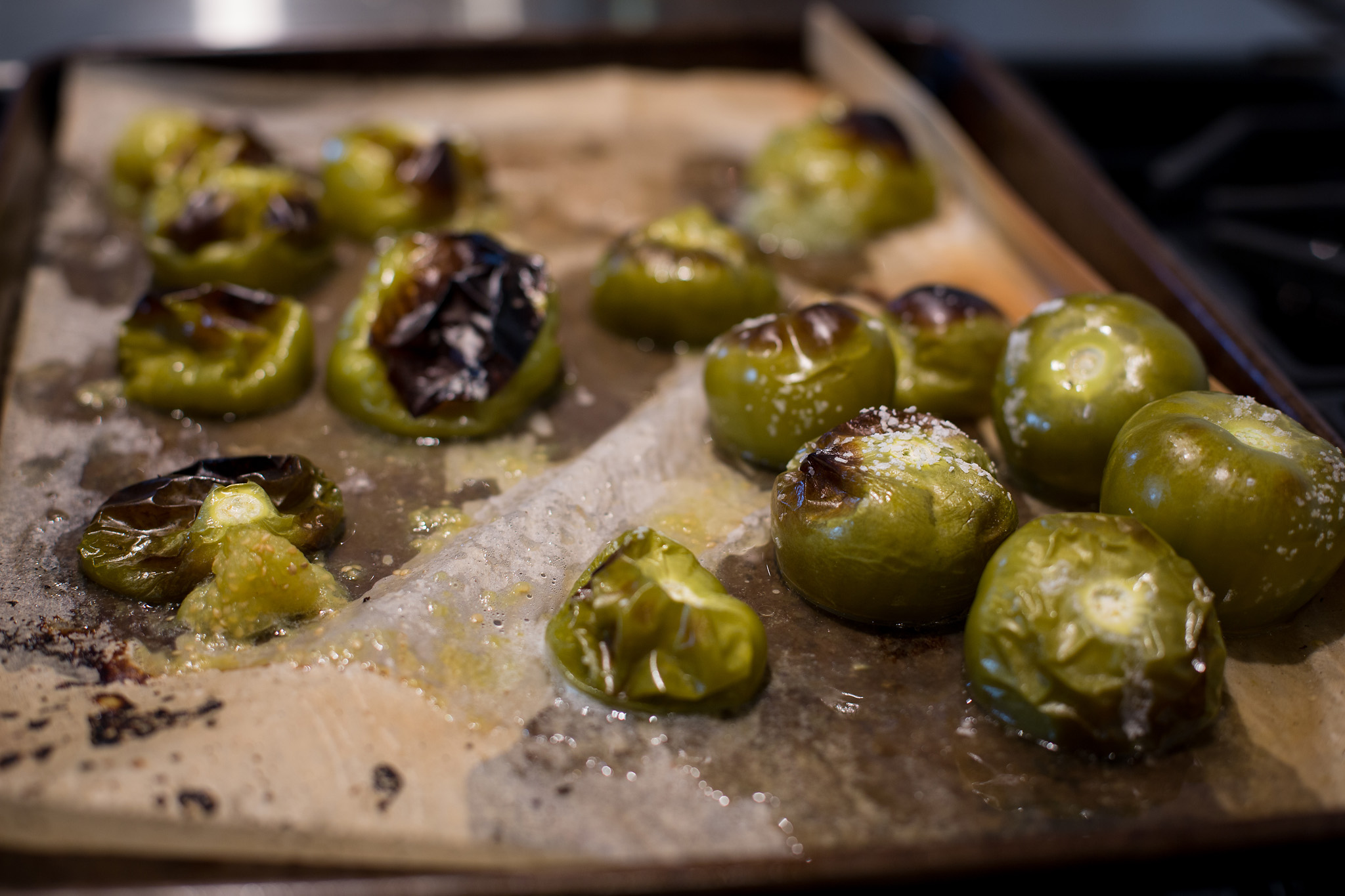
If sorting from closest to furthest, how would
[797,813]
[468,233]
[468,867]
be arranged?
1. [468,867]
2. [797,813]
3. [468,233]

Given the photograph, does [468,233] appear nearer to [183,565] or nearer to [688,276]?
[688,276]

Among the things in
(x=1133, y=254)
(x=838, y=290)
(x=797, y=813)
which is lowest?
(x=797, y=813)

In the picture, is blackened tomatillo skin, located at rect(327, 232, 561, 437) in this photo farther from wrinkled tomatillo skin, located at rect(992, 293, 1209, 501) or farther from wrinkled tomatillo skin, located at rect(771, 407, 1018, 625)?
wrinkled tomatillo skin, located at rect(992, 293, 1209, 501)

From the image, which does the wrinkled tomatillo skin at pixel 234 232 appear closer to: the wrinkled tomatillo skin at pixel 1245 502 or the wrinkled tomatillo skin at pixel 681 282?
the wrinkled tomatillo skin at pixel 681 282

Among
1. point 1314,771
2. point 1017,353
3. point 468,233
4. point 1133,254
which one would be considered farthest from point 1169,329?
point 468,233

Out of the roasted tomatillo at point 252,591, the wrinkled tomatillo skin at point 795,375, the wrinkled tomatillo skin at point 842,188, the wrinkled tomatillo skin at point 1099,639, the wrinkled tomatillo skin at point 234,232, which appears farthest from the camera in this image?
the wrinkled tomatillo skin at point 842,188

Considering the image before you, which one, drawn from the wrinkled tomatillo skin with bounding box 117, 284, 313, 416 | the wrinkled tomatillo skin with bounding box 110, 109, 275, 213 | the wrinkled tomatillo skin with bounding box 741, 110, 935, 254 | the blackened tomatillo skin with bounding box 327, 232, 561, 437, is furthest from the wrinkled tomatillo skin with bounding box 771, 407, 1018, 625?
the wrinkled tomatillo skin with bounding box 110, 109, 275, 213

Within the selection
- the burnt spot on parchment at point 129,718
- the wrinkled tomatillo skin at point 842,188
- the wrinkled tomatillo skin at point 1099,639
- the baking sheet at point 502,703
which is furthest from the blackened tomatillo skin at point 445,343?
the wrinkled tomatillo skin at point 1099,639
